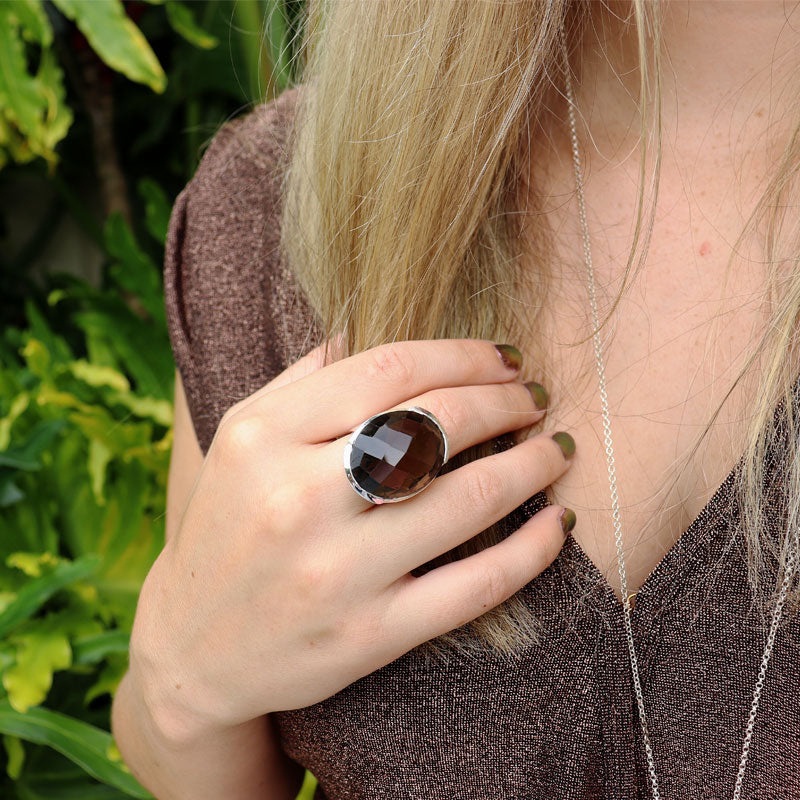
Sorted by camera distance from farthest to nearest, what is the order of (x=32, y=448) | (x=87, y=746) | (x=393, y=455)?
(x=32, y=448), (x=87, y=746), (x=393, y=455)

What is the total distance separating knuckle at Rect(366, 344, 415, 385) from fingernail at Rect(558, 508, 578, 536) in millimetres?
164

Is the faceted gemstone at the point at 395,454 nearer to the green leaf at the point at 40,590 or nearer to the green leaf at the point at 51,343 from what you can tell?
the green leaf at the point at 40,590

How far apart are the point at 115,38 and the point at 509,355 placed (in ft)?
3.55

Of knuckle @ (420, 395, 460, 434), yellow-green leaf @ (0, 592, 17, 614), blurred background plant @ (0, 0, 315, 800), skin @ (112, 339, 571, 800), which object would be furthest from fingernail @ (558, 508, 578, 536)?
yellow-green leaf @ (0, 592, 17, 614)

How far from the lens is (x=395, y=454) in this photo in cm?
52

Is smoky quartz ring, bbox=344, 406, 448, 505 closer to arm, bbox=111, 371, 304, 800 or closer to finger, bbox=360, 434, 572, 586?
finger, bbox=360, 434, 572, 586

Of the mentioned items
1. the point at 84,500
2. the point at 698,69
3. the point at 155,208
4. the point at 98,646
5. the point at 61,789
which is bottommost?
the point at 61,789

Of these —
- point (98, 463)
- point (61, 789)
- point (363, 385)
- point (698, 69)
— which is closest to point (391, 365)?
point (363, 385)

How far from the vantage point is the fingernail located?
1.98 feet

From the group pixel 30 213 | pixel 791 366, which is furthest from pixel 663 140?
pixel 30 213

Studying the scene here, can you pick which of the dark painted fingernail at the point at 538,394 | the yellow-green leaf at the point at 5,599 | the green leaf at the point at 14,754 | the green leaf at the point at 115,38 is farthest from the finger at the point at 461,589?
the green leaf at the point at 115,38

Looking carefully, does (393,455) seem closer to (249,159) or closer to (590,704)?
(590,704)

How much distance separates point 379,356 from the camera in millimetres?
570

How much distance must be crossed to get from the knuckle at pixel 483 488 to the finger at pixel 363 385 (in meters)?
0.07
